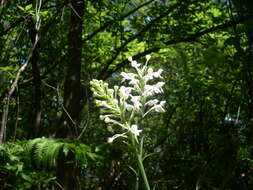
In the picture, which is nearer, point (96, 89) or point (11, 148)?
point (96, 89)

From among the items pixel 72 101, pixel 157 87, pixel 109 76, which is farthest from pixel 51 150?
pixel 109 76

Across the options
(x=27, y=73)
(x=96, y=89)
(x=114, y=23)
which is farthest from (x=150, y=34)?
(x=96, y=89)

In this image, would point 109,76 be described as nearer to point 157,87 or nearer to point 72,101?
point 72,101

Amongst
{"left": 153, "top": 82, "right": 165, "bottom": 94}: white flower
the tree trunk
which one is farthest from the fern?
the tree trunk

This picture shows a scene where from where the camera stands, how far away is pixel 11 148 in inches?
93.4

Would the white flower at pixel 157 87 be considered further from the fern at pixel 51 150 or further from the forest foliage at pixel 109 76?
the fern at pixel 51 150

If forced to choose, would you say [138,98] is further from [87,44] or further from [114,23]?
[87,44]

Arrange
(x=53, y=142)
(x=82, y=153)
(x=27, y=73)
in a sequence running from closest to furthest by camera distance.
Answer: (x=82, y=153)
(x=53, y=142)
(x=27, y=73)

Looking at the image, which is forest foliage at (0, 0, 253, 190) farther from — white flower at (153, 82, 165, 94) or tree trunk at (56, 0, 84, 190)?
white flower at (153, 82, 165, 94)

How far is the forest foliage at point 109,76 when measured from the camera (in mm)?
2662

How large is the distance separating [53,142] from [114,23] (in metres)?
3.24

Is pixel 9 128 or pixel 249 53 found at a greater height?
pixel 249 53

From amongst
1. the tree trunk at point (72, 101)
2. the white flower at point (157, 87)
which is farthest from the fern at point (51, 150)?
Result: the tree trunk at point (72, 101)

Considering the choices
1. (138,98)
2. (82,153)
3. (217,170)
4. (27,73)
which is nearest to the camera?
(138,98)
